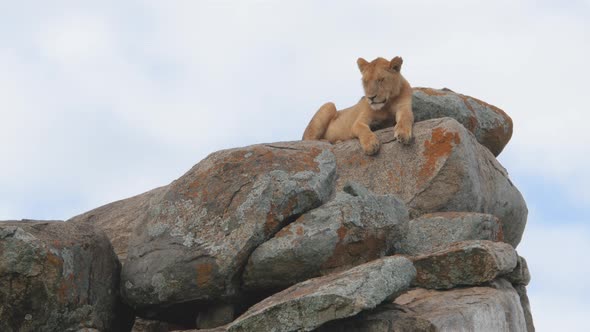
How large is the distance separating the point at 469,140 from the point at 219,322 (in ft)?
23.8

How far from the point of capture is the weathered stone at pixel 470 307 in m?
12.8

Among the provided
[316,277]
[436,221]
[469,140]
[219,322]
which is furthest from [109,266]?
[469,140]

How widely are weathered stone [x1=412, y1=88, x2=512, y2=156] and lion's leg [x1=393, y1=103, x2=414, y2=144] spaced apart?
4.37 ft

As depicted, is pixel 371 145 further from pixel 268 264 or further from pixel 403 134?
pixel 268 264

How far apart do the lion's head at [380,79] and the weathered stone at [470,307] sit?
6.66m

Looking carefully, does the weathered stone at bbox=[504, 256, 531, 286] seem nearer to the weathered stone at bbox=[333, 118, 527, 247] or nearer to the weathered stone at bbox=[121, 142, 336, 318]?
the weathered stone at bbox=[333, 118, 527, 247]

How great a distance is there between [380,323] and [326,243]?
2.20 meters

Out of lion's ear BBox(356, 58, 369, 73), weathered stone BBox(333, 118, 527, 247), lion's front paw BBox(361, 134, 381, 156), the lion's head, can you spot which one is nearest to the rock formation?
A: weathered stone BBox(333, 118, 527, 247)

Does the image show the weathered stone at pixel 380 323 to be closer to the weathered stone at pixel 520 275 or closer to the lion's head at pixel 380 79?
the weathered stone at pixel 520 275

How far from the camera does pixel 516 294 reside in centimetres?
1479

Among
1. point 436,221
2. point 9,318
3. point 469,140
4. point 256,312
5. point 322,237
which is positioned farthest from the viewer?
point 469,140

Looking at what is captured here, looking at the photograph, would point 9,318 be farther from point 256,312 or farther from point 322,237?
point 322,237

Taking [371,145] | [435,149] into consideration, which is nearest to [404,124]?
[371,145]

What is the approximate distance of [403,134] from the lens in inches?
742
